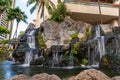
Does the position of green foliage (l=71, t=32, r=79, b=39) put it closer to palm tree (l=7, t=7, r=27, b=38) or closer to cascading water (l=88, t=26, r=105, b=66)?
cascading water (l=88, t=26, r=105, b=66)

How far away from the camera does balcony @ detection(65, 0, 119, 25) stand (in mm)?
39844

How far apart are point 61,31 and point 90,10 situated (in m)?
8.11

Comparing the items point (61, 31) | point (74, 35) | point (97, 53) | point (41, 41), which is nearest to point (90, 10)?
point (61, 31)

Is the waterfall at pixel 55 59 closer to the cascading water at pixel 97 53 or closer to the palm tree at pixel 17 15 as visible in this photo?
the cascading water at pixel 97 53

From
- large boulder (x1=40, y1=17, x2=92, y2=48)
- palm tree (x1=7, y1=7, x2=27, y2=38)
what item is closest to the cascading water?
large boulder (x1=40, y1=17, x2=92, y2=48)

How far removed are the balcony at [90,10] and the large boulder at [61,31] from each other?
14.6 feet

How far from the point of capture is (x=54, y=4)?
4538cm

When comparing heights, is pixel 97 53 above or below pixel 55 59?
above

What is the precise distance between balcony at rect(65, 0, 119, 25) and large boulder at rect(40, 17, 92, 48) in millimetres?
4458

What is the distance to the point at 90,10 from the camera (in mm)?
40188

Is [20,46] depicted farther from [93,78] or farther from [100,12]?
[93,78]

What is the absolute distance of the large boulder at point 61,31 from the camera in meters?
34.1

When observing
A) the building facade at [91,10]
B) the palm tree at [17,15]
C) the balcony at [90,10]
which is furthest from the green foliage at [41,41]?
the palm tree at [17,15]

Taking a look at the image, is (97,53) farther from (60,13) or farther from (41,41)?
(60,13)
